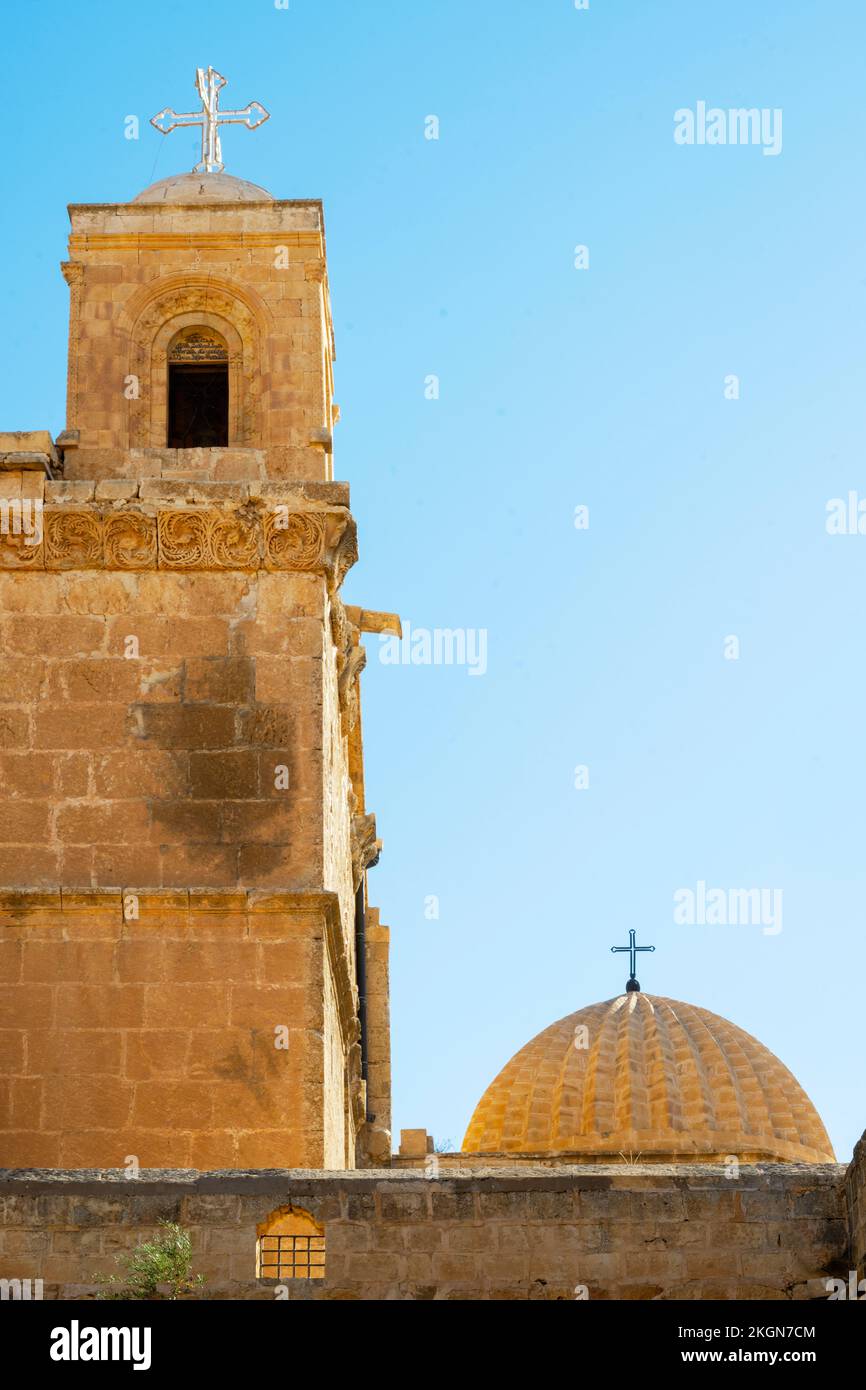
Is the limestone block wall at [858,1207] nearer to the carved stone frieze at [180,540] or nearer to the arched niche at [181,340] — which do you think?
the carved stone frieze at [180,540]

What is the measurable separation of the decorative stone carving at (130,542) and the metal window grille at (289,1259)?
5874 mm

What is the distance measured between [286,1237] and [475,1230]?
94 centimetres

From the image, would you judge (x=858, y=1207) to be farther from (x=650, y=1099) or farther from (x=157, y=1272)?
(x=650, y=1099)

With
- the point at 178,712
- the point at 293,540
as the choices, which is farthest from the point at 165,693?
the point at 293,540

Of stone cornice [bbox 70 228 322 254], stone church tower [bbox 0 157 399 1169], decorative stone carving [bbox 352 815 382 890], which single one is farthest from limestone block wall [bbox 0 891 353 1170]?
decorative stone carving [bbox 352 815 382 890]

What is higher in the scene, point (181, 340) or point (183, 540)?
point (181, 340)

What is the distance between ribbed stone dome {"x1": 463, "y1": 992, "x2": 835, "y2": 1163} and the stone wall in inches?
660

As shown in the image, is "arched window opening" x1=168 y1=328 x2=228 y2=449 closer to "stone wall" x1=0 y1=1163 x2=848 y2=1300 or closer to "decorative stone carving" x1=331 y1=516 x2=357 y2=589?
"decorative stone carving" x1=331 y1=516 x2=357 y2=589

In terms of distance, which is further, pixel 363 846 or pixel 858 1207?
pixel 363 846

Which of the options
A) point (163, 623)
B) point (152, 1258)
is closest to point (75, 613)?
point (163, 623)

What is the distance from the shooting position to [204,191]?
737 inches

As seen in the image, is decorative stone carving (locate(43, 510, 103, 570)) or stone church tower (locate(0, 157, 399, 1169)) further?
decorative stone carving (locate(43, 510, 103, 570))

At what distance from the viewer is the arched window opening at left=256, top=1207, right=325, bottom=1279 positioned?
11367mm

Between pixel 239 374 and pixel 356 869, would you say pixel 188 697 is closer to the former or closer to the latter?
pixel 239 374
